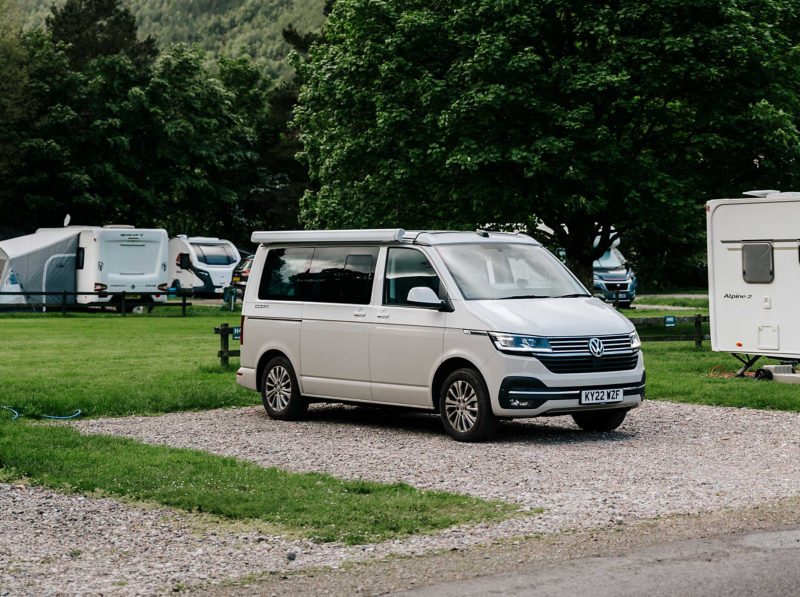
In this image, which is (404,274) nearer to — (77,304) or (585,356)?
(585,356)

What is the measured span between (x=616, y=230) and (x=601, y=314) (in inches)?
660

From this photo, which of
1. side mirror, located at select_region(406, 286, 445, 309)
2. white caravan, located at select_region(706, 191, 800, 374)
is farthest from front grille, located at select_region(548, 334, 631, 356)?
white caravan, located at select_region(706, 191, 800, 374)

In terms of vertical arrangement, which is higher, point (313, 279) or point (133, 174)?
point (133, 174)

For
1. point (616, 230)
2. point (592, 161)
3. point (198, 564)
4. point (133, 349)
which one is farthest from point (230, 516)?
point (616, 230)

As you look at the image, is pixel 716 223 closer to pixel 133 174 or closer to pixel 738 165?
pixel 738 165

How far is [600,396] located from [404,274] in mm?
2483

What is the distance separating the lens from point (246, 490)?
8.65m

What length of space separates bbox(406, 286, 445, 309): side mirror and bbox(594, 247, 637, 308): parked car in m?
26.9

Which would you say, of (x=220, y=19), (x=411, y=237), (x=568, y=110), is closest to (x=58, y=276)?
(x=568, y=110)

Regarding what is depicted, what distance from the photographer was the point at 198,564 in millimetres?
6664

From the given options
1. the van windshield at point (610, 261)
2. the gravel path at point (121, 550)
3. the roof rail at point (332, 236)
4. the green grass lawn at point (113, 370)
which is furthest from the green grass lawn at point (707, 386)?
the van windshield at point (610, 261)

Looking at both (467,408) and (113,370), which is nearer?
(467,408)

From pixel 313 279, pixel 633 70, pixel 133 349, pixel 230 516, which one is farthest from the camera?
pixel 633 70

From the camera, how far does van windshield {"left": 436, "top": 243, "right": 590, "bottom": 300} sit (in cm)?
1191
